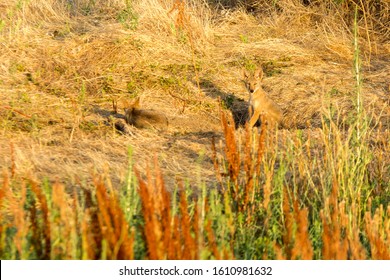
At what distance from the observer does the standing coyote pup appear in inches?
322

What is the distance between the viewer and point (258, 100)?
8281mm

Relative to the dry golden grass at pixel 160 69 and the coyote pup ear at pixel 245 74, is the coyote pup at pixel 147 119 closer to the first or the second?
the dry golden grass at pixel 160 69

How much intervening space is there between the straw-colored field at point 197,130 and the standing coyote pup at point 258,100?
0.18 m

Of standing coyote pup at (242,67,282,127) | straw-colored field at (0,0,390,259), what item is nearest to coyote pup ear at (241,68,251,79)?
standing coyote pup at (242,67,282,127)

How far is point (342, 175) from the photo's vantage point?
5.01 metres

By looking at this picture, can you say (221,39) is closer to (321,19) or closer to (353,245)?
(321,19)

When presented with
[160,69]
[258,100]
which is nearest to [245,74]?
[258,100]

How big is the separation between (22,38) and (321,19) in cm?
429

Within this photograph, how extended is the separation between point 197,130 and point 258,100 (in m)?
0.90

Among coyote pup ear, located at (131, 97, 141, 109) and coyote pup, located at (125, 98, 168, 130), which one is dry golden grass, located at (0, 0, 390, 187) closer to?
coyote pup, located at (125, 98, 168, 130)

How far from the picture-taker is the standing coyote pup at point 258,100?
817 centimetres

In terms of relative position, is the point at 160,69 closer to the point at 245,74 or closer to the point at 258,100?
the point at 245,74

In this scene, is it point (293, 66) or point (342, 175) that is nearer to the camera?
point (342, 175)
